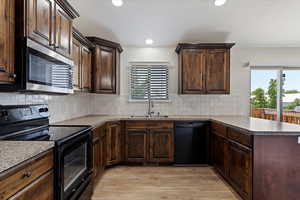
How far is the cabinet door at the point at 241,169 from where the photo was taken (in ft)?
7.85

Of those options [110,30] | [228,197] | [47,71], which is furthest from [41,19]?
[228,197]

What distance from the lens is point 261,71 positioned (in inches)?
184

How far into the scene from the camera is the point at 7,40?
144 centimetres

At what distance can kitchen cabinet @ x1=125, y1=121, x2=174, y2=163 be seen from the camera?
3941mm

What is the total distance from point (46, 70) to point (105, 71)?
81.5 inches

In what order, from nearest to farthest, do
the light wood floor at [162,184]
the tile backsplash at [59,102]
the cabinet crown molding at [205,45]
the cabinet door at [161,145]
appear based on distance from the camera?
1. the tile backsplash at [59,102]
2. the light wood floor at [162,184]
3. the cabinet door at [161,145]
4. the cabinet crown molding at [205,45]

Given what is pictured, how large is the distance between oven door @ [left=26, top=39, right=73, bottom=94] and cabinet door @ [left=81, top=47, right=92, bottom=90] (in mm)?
944

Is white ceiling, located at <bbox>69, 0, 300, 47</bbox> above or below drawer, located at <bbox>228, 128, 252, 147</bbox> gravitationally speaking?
above

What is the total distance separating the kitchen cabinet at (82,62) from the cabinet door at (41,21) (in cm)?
90

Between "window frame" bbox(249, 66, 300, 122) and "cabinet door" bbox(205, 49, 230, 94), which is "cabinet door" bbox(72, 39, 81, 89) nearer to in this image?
"cabinet door" bbox(205, 49, 230, 94)

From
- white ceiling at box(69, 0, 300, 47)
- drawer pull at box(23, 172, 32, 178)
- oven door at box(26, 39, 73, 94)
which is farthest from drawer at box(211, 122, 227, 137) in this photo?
drawer pull at box(23, 172, 32, 178)

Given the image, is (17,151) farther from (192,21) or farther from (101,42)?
(192,21)

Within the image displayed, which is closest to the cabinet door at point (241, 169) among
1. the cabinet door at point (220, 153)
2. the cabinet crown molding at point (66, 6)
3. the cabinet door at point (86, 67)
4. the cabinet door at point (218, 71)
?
the cabinet door at point (220, 153)

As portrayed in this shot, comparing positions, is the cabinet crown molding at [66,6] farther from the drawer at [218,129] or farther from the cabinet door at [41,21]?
the drawer at [218,129]
